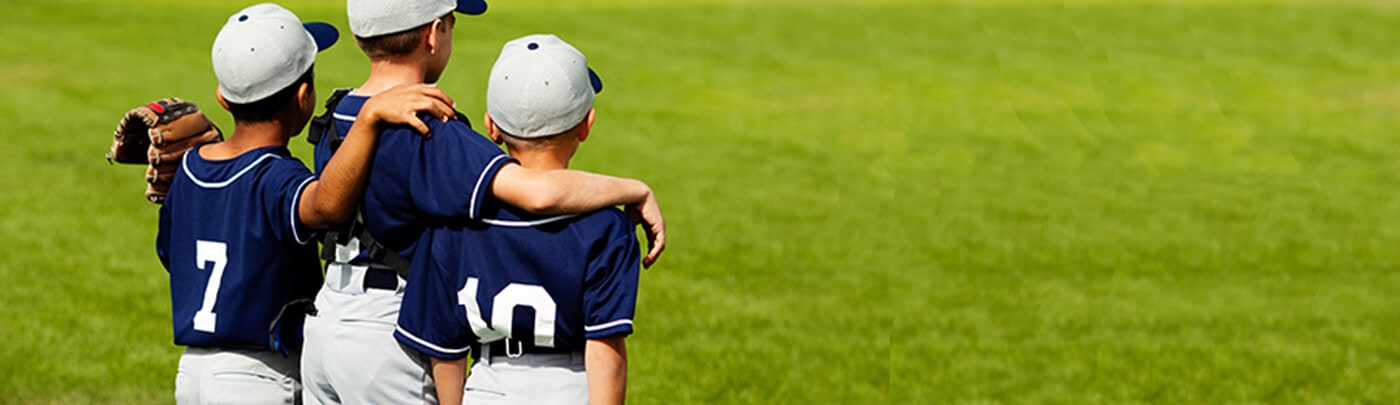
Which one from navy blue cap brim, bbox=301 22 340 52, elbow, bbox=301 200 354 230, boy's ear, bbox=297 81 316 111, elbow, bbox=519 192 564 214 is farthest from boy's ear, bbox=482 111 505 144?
navy blue cap brim, bbox=301 22 340 52

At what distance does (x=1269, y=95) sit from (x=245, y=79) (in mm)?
16840

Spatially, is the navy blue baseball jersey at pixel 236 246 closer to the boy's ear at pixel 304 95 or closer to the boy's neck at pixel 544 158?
the boy's ear at pixel 304 95

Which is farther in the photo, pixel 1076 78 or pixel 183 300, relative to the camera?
pixel 1076 78

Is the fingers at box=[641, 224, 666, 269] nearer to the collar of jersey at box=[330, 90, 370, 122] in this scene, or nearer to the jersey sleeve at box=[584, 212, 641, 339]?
the jersey sleeve at box=[584, 212, 641, 339]

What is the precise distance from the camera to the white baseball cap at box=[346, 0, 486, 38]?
388cm

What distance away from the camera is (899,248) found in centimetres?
1062

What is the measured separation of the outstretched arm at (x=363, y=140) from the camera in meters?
3.55

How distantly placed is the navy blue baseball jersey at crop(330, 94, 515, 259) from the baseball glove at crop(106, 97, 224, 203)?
78cm

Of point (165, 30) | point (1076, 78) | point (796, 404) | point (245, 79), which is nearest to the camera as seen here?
point (245, 79)

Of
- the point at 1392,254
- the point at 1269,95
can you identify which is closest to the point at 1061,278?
the point at 1392,254

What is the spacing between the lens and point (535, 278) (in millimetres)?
3574

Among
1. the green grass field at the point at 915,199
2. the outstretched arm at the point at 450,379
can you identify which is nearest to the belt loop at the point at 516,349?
the outstretched arm at the point at 450,379

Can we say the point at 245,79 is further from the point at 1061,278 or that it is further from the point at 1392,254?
the point at 1392,254

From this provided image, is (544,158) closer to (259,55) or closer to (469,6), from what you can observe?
(469,6)
